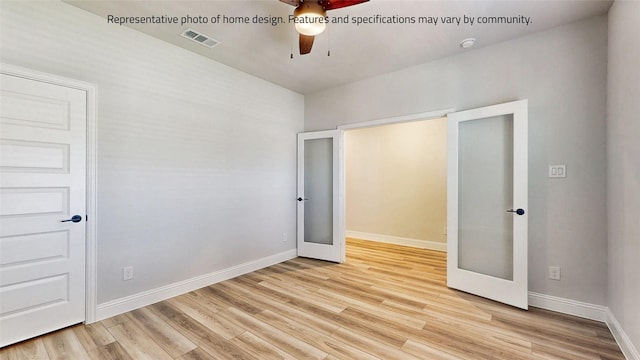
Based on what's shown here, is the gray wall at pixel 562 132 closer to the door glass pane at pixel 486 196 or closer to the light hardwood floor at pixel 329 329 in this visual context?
the door glass pane at pixel 486 196

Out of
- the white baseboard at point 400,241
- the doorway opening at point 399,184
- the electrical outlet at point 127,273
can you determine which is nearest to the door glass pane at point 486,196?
the doorway opening at point 399,184

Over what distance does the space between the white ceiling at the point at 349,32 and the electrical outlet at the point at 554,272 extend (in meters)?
2.32

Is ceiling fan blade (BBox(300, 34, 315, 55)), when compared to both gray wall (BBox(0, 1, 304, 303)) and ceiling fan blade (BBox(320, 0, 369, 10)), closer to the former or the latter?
ceiling fan blade (BBox(320, 0, 369, 10))

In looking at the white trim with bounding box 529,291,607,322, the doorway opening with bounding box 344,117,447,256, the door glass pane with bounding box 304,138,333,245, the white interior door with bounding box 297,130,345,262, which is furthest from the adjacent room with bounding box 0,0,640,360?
the doorway opening with bounding box 344,117,447,256

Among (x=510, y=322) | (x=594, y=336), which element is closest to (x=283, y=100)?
(x=510, y=322)

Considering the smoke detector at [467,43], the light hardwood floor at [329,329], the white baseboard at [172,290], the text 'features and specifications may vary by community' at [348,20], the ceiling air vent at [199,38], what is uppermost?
the text 'features and specifications may vary by community' at [348,20]

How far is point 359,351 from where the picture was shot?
6.38ft

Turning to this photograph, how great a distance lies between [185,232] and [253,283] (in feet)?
3.32

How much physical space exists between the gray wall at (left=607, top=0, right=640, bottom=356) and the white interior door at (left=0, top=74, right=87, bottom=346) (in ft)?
13.8

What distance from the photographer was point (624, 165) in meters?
1.98

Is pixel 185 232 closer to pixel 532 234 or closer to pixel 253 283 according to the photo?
pixel 253 283

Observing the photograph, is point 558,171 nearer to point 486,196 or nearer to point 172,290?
point 486,196

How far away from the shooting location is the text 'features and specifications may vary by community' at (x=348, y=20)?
2.44m

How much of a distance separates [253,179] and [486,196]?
288 centimetres
